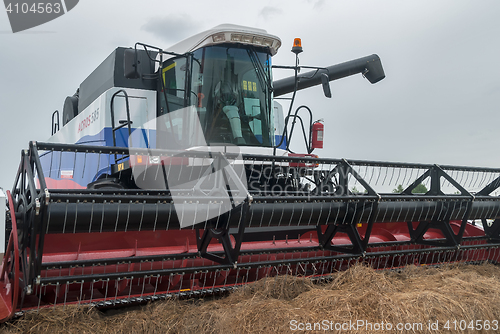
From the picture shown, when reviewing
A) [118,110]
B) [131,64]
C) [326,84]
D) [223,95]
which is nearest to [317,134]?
[326,84]

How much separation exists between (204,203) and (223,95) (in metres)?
1.67

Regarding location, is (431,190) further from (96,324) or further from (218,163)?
(96,324)

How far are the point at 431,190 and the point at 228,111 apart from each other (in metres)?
2.32

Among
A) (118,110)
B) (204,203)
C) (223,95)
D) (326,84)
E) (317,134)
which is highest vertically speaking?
(326,84)

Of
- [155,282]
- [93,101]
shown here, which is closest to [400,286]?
[155,282]

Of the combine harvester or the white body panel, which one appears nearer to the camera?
the combine harvester

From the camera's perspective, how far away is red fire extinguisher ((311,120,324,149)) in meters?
5.14

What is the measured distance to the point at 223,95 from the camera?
4.53m

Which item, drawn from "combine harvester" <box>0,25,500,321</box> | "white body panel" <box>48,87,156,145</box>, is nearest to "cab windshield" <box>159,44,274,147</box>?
"combine harvester" <box>0,25,500,321</box>

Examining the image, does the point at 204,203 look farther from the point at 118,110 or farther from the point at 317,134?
the point at 118,110

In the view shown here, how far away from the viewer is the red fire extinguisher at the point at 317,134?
5.14 meters

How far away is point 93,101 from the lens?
6020 millimetres

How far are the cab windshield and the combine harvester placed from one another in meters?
0.01

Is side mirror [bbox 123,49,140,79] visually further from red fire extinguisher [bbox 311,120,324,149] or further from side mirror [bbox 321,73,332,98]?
red fire extinguisher [bbox 311,120,324,149]
